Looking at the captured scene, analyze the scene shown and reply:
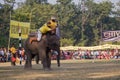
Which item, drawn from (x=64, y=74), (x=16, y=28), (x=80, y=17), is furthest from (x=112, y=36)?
(x=80, y=17)

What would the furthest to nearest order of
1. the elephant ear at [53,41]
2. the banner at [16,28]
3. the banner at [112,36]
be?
the banner at [112,36], the banner at [16,28], the elephant ear at [53,41]

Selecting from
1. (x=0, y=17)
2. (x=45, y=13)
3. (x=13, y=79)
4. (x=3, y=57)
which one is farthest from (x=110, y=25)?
(x=13, y=79)

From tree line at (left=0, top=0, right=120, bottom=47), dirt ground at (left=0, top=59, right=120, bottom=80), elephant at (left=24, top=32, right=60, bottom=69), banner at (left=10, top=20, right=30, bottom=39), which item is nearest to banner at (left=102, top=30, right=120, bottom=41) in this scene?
banner at (left=10, top=20, right=30, bottom=39)

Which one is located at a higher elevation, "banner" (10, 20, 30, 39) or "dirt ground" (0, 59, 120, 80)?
"banner" (10, 20, 30, 39)

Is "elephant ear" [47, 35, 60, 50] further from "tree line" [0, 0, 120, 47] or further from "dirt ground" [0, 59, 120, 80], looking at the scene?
"tree line" [0, 0, 120, 47]

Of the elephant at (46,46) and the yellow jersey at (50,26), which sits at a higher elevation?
the yellow jersey at (50,26)

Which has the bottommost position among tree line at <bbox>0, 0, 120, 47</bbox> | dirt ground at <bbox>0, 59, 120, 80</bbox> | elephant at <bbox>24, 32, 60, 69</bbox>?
dirt ground at <bbox>0, 59, 120, 80</bbox>

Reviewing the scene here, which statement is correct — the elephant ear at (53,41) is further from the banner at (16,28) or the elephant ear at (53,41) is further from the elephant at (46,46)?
the banner at (16,28)

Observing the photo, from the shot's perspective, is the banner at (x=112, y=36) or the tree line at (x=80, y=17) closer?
the banner at (x=112, y=36)

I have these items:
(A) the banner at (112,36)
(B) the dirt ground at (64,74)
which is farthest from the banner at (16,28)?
(B) the dirt ground at (64,74)

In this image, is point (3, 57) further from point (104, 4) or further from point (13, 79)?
point (104, 4)

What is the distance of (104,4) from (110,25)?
584 cm

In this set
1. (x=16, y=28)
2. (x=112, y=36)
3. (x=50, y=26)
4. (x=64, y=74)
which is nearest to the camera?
(x=64, y=74)

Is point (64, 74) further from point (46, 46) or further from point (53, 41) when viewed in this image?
point (46, 46)
